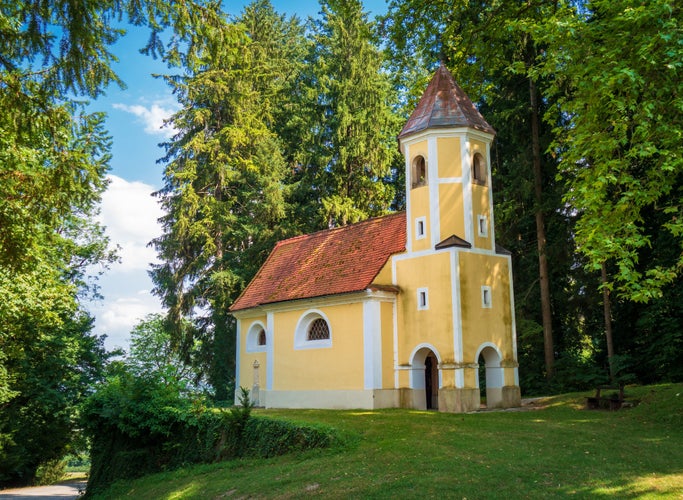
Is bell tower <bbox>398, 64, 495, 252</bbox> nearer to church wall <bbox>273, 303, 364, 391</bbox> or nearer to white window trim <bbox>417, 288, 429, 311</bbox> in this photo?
white window trim <bbox>417, 288, 429, 311</bbox>

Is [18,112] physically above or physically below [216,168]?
below

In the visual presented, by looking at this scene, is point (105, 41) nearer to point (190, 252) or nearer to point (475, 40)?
point (475, 40)

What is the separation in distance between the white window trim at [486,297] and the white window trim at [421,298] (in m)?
1.69

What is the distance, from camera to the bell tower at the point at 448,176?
757 inches

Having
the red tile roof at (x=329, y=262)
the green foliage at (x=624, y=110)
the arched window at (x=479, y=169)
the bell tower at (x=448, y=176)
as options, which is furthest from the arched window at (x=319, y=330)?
the green foliage at (x=624, y=110)

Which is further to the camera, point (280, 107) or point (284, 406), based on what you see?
point (280, 107)

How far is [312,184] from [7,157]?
819 inches

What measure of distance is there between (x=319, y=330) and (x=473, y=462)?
39.5ft

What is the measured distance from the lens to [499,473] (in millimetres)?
9539

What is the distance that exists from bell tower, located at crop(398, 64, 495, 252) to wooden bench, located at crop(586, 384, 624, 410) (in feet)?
17.2

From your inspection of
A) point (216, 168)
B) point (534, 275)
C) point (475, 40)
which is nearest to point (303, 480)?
point (475, 40)

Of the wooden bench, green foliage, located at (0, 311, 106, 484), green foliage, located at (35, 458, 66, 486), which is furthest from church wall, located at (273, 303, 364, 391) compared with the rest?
green foliage, located at (35, 458, 66, 486)

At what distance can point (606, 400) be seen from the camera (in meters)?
16.9

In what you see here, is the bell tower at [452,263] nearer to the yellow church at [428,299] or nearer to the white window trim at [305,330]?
the yellow church at [428,299]
